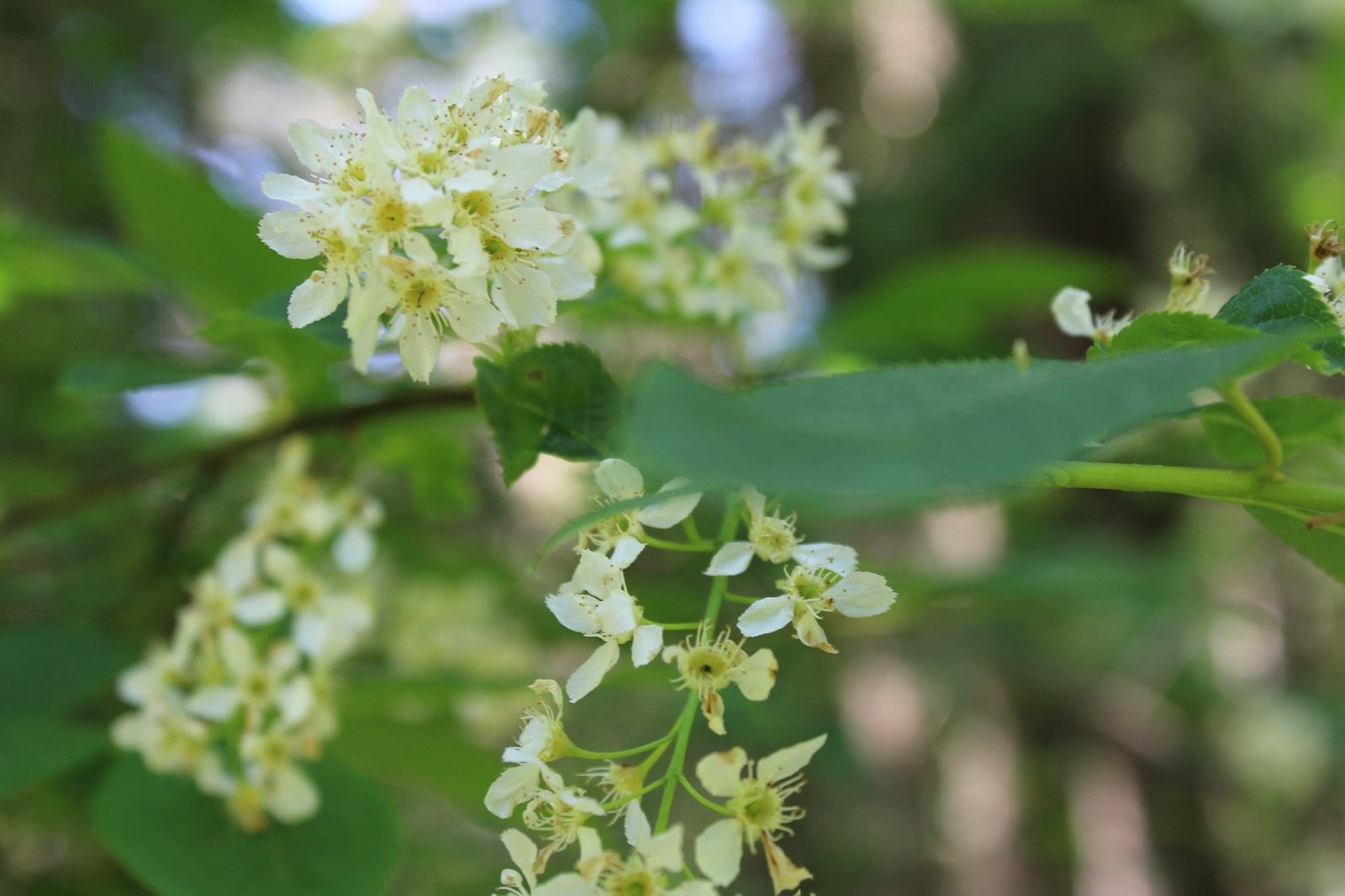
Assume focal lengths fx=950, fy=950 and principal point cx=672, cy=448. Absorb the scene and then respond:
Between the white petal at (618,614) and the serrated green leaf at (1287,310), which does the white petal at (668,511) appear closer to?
the white petal at (618,614)

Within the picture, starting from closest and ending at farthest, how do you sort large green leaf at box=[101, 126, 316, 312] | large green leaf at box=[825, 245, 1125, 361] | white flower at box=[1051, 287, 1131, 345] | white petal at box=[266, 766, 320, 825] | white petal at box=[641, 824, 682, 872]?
white petal at box=[641, 824, 682, 872]
white flower at box=[1051, 287, 1131, 345]
white petal at box=[266, 766, 320, 825]
large green leaf at box=[101, 126, 316, 312]
large green leaf at box=[825, 245, 1125, 361]

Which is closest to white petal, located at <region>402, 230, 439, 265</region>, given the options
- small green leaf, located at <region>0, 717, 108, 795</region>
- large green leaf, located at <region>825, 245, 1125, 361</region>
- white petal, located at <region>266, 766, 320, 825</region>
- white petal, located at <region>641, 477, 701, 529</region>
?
white petal, located at <region>641, 477, 701, 529</region>

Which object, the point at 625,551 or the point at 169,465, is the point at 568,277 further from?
the point at 169,465

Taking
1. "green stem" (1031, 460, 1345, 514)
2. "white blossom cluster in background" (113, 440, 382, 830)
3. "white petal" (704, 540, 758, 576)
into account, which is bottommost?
"white blossom cluster in background" (113, 440, 382, 830)

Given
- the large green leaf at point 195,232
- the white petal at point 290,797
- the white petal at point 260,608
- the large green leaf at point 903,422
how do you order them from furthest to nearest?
the large green leaf at point 195,232 → the white petal at point 260,608 → the white petal at point 290,797 → the large green leaf at point 903,422

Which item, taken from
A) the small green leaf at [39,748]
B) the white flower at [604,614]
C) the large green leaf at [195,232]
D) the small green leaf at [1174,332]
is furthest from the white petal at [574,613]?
the large green leaf at [195,232]

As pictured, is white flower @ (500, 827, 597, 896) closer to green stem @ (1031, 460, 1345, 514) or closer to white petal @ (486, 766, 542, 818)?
white petal @ (486, 766, 542, 818)

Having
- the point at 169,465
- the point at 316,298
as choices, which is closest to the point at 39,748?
the point at 169,465
